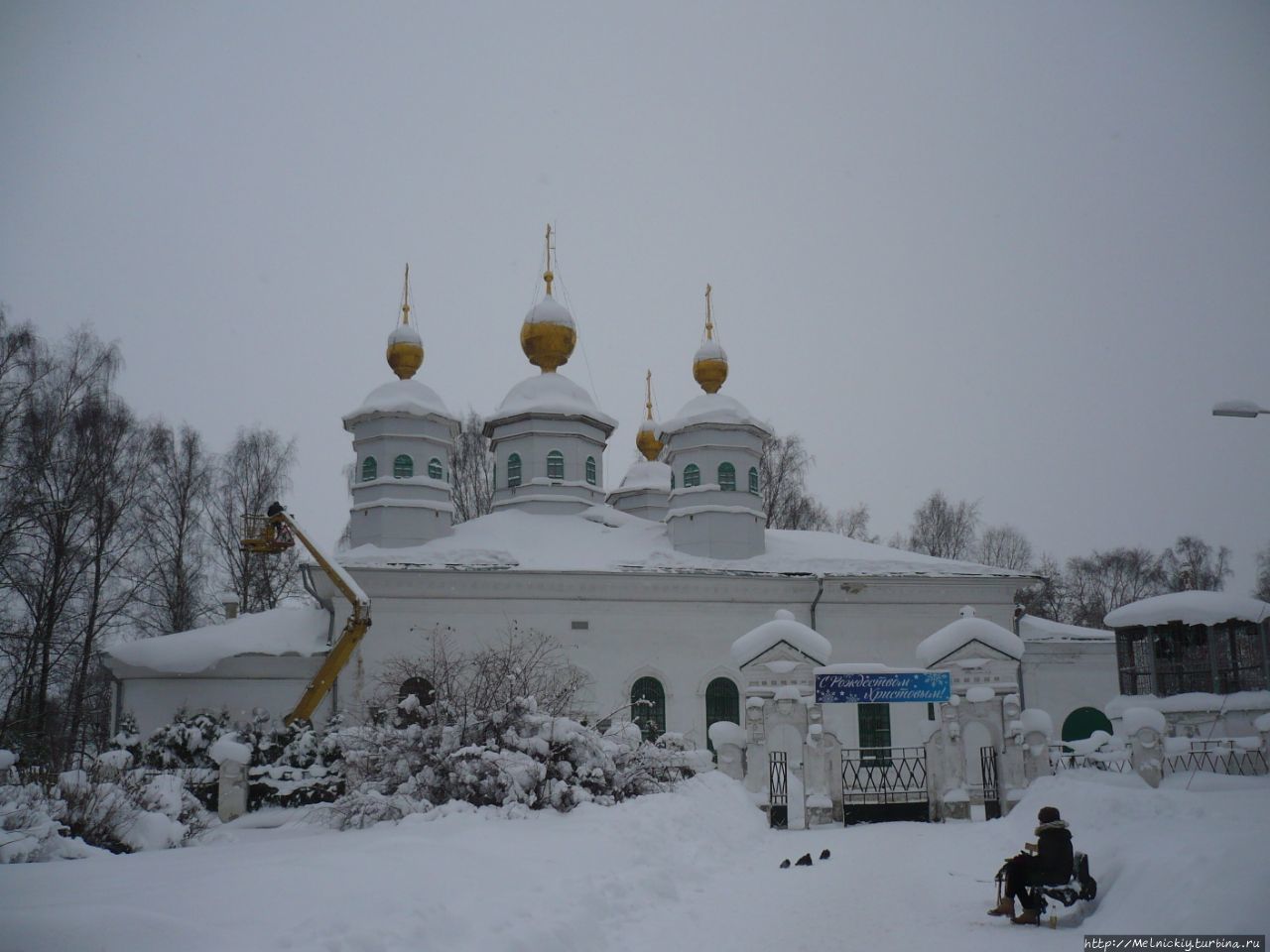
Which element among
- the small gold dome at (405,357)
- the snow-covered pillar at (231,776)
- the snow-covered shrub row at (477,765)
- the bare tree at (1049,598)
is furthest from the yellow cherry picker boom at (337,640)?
the bare tree at (1049,598)

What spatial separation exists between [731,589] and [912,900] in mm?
15179

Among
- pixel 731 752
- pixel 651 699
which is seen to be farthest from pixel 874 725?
pixel 731 752

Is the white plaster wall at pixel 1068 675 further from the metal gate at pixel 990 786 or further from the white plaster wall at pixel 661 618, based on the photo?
the metal gate at pixel 990 786

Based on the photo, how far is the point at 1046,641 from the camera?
2527 cm

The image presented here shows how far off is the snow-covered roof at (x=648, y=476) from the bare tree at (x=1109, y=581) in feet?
76.0

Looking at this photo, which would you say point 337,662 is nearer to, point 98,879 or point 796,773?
point 796,773

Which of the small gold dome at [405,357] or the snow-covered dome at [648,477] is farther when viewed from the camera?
the snow-covered dome at [648,477]

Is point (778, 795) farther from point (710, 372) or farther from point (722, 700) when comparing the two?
point (710, 372)

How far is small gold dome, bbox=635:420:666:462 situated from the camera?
37.6 metres

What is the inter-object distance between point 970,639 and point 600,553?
33.2ft

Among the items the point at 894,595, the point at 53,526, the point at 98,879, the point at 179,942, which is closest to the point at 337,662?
the point at 53,526

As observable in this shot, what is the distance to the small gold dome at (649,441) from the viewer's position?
1480 inches

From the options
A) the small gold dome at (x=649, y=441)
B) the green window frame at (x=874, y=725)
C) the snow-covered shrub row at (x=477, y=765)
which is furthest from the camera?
the small gold dome at (x=649, y=441)

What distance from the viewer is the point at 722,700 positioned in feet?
77.8
